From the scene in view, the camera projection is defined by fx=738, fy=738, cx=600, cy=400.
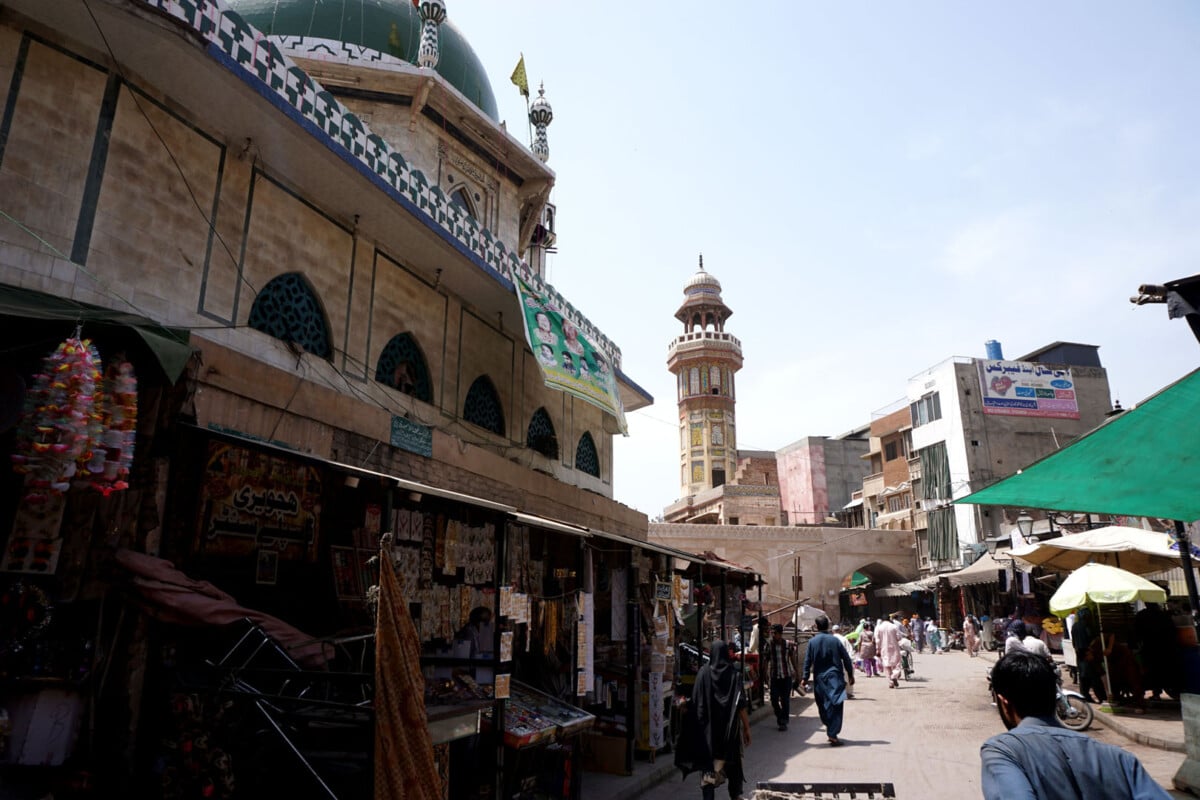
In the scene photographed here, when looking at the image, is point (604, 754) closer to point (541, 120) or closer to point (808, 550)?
point (541, 120)

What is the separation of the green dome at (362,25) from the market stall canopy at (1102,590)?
13.8m

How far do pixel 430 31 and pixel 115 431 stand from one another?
37.6ft

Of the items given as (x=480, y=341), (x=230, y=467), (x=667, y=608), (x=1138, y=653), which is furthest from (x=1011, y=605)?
(x=230, y=467)

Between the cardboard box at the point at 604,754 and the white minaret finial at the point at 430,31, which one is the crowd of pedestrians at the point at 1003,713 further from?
the white minaret finial at the point at 430,31

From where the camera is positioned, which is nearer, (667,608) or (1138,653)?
(667,608)

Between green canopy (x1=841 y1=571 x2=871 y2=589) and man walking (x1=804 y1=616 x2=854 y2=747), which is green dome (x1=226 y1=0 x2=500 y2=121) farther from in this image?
green canopy (x1=841 y1=571 x2=871 y2=589)

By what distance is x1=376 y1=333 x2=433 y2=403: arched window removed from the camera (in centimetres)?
929

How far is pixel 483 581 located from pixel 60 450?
16.2 ft

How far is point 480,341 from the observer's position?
Answer: 11.4m

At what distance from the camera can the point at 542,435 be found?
1358 cm

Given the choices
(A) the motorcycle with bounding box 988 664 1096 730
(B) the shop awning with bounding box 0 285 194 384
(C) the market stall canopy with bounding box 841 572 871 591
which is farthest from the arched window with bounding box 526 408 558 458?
(C) the market stall canopy with bounding box 841 572 871 591

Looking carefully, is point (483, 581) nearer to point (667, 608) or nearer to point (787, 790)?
point (667, 608)

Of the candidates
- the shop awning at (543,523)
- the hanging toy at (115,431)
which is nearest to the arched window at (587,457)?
the shop awning at (543,523)

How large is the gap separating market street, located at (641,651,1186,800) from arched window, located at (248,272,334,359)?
20.0 feet
